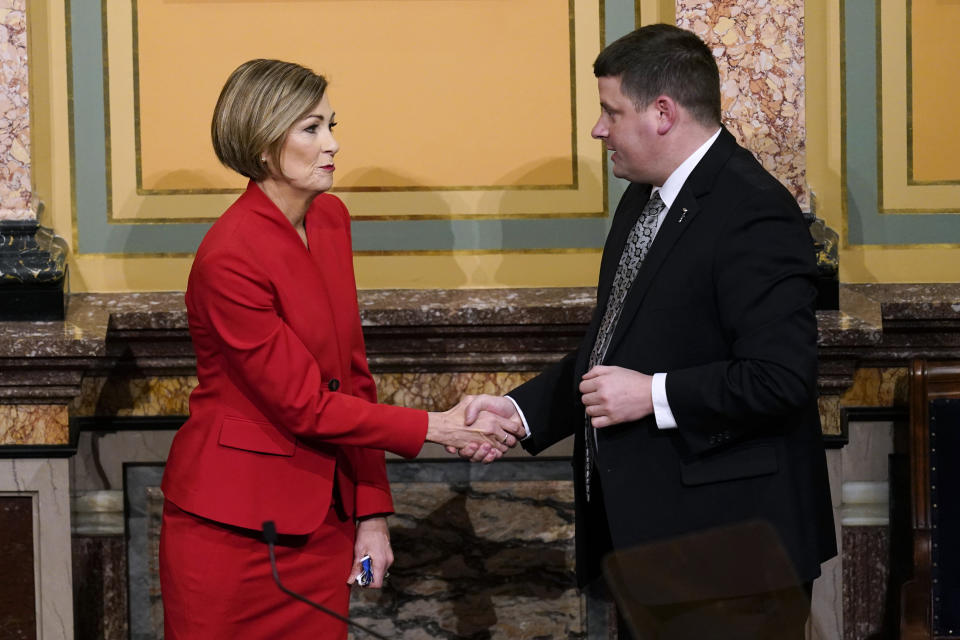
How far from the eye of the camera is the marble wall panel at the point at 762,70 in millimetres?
3756

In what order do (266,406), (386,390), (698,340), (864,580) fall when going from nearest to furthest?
(698,340) → (266,406) → (386,390) → (864,580)

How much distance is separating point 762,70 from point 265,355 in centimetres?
197

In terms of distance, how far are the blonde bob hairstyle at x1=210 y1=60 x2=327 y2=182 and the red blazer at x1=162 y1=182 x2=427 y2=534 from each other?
0.11 meters

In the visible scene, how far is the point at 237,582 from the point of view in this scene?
2.67 metres

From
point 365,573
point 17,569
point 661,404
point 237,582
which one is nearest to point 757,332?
point 661,404

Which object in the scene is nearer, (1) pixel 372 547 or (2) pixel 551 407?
(1) pixel 372 547

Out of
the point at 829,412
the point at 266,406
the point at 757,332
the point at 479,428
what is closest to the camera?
the point at 757,332

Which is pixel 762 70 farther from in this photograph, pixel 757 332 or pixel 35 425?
pixel 35 425

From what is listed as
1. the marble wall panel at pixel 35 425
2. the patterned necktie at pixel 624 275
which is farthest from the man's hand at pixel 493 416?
the marble wall panel at pixel 35 425

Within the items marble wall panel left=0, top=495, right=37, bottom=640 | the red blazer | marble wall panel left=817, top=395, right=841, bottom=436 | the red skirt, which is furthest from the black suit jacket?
marble wall panel left=0, top=495, right=37, bottom=640

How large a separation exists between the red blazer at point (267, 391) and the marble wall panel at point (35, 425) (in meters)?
0.84

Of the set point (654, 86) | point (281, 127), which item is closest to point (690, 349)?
point (654, 86)

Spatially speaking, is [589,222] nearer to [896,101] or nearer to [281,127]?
[896,101]

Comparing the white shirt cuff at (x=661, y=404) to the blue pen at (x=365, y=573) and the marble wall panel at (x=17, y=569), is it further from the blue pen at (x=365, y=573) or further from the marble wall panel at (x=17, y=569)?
the marble wall panel at (x=17, y=569)
